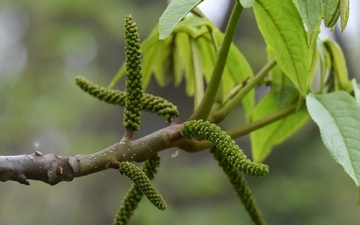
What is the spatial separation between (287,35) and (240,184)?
0.21m

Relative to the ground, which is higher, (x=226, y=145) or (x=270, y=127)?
(x=226, y=145)

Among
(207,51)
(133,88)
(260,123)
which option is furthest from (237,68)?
(133,88)

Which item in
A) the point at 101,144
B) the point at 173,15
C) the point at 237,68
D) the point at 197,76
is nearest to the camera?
the point at 173,15

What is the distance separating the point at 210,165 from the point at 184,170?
0.19m

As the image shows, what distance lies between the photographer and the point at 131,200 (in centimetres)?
50

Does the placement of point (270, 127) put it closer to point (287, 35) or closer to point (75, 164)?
point (287, 35)

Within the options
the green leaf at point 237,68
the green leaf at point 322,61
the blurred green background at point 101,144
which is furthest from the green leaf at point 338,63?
the blurred green background at point 101,144

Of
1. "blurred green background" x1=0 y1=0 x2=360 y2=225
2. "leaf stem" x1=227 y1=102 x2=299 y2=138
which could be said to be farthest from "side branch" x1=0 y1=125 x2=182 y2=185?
"blurred green background" x1=0 y1=0 x2=360 y2=225

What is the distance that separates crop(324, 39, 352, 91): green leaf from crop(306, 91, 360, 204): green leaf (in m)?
0.12

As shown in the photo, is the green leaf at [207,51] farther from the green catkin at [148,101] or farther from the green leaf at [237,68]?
the green catkin at [148,101]

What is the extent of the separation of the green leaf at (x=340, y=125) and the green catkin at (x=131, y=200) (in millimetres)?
207

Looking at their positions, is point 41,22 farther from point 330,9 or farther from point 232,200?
point 330,9

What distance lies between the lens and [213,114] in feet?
1.86

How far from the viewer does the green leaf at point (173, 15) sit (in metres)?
0.40
